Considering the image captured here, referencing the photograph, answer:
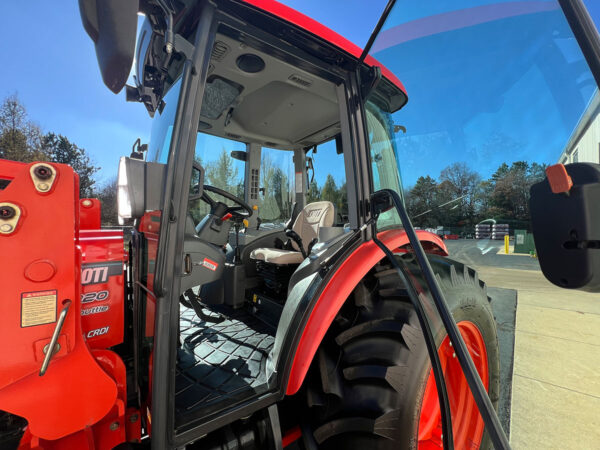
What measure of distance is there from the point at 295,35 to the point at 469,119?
0.76 m

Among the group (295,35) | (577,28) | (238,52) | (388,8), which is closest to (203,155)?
(238,52)

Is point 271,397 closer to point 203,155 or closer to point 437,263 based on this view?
point 437,263

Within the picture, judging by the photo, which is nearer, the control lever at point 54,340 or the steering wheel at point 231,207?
the control lever at point 54,340

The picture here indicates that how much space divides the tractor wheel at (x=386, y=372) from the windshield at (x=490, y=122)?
252mm

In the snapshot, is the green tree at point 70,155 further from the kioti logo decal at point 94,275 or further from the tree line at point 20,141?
the kioti logo decal at point 94,275

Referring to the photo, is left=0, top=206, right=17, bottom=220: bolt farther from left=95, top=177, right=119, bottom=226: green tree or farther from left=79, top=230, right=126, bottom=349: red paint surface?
left=95, top=177, right=119, bottom=226: green tree

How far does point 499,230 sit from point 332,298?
0.64 m

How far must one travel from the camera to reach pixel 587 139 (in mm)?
577

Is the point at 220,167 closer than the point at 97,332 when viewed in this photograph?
No

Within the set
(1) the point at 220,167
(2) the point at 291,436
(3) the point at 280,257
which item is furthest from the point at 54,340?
(1) the point at 220,167

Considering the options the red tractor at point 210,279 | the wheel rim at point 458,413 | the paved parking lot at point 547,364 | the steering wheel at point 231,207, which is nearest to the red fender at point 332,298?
the red tractor at point 210,279

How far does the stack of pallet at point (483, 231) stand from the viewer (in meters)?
0.77

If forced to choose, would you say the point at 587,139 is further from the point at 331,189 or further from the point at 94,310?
the point at 94,310

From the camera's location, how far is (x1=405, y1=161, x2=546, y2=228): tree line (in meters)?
0.68
